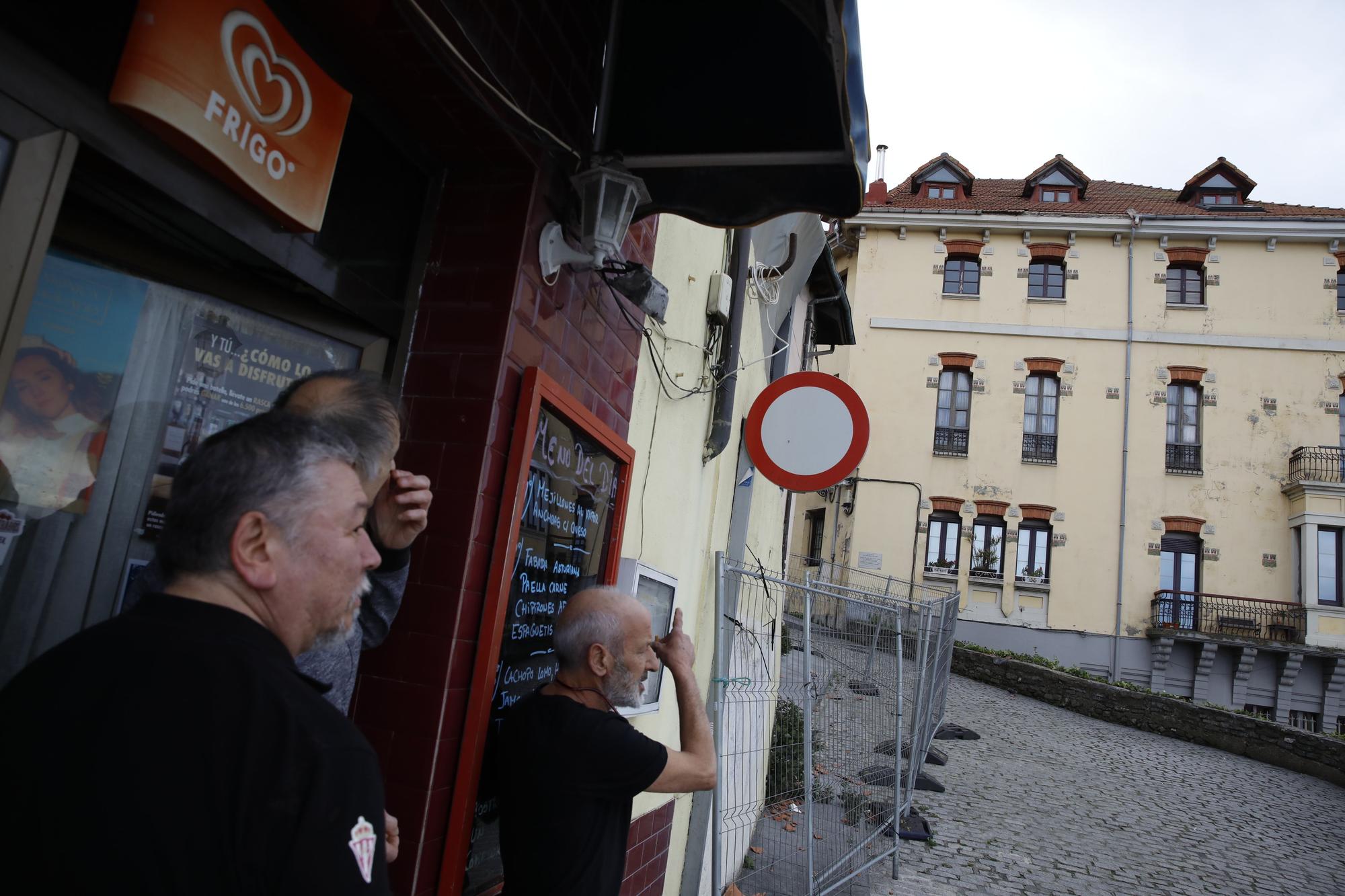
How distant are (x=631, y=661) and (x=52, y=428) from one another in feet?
5.06

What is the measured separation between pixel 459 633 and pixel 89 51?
1609 millimetres

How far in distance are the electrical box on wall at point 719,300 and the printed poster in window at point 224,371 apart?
3.16 metres

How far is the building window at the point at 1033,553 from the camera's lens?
2366 centimetres

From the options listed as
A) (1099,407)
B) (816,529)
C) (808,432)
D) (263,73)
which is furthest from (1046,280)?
(263,73)

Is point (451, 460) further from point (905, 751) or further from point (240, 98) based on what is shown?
point (905, 751)

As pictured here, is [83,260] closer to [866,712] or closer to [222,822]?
[222,822]

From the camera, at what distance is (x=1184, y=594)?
22766 millimetres

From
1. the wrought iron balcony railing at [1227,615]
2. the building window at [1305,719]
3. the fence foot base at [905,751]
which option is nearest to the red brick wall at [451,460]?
the fence foot base at [905,751]

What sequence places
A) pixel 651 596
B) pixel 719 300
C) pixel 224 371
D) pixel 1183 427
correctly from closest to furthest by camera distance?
1. pixel 224 371
2. pixel 651 596
3. pixel 719 300
4. pixel 1183 427

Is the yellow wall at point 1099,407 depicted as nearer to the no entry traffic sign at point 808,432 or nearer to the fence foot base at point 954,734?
the fence foot base at point 954,734

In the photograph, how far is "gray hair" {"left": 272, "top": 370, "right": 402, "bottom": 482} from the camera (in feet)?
5.54

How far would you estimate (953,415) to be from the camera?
82.7 feet

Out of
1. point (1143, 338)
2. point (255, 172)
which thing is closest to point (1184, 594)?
point (1143, 338)

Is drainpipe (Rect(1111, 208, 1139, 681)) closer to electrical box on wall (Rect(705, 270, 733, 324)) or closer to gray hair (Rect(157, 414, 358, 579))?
electrical box on wall (Rect(705, 270, 733, 324))
